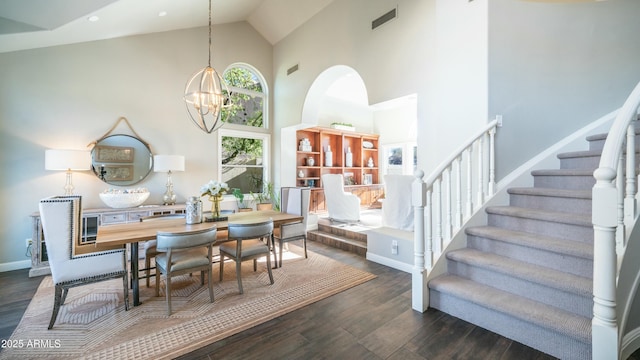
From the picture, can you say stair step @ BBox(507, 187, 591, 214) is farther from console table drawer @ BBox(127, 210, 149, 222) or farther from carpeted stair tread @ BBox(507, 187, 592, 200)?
console table drawer @ BBox(127, 210, 149, 222)

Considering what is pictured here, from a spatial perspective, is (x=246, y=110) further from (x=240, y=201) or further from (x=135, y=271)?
(x=135, y=271)

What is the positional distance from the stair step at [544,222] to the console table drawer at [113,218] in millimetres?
4917

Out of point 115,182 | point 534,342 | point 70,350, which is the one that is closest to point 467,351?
point 534,342

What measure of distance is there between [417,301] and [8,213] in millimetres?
5334

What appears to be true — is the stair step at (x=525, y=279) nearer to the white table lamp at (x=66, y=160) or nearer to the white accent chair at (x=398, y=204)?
the white accent chair at (x=398, y=204)

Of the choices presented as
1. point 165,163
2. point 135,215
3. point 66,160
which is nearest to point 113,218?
point 135,215

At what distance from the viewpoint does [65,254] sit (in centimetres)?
233

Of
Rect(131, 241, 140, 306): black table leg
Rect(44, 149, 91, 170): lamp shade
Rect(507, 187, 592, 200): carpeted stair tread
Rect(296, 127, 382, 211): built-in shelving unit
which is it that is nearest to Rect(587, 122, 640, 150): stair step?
Rect(507, 187, 592, 200): carpeted stair tread

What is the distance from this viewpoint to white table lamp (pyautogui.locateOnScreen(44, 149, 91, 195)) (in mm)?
3467

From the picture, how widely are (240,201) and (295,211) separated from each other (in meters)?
1.82

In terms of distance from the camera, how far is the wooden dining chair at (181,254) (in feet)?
8.01

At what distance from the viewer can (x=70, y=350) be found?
197cm

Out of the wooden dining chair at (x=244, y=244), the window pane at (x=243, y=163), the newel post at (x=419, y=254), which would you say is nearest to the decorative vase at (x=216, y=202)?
the wooden dining chair at (x=244, y=244)

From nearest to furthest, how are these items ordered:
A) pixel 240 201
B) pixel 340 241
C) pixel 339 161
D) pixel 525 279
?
1. pixel 525 279
2. pixel 340 241
3. pixel 240 201
4. pixel 339 161
